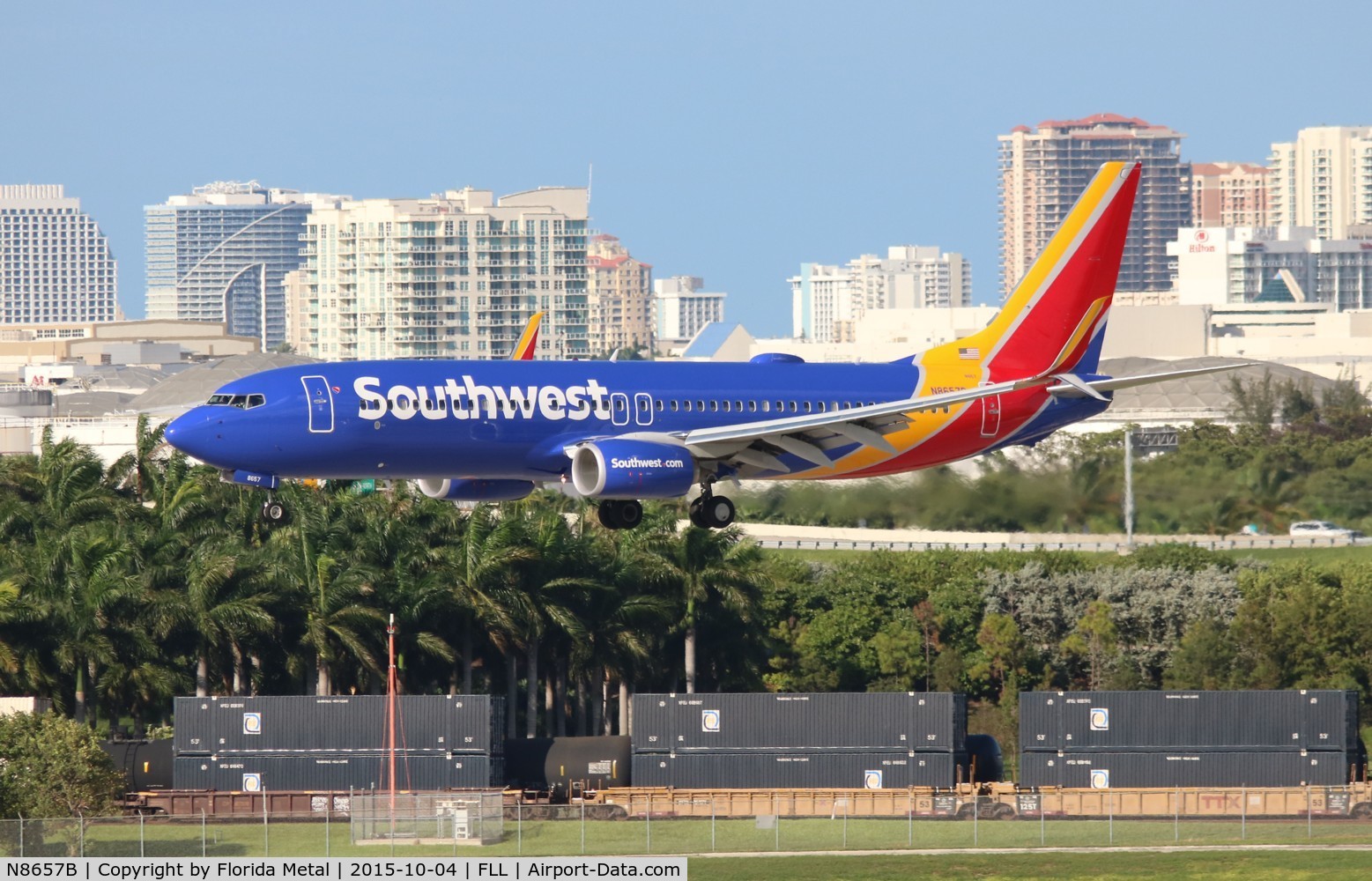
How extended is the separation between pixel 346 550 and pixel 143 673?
11.1 m

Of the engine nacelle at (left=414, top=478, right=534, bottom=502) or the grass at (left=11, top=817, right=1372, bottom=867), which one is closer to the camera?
the grass at (left=11, top=817, right=1372, bottom=867)

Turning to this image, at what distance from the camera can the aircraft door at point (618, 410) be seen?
66188 mm

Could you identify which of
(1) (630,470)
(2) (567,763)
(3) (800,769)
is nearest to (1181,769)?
(3) (800,769)

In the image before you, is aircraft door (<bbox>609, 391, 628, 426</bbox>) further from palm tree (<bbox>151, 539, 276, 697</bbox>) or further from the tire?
palm tree (<bbox>151, 539, 276, 697</bbox>)

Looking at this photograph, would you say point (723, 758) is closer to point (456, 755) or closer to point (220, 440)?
point (456, 755)

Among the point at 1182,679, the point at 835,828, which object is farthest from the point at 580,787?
the point at 1182,679

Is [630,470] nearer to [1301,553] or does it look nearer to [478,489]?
[478,489]

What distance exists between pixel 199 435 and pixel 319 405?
10.9 ft

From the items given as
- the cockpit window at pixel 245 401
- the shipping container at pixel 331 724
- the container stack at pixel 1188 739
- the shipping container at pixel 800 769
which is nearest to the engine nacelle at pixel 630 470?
the cockpit window at pixel 245 401

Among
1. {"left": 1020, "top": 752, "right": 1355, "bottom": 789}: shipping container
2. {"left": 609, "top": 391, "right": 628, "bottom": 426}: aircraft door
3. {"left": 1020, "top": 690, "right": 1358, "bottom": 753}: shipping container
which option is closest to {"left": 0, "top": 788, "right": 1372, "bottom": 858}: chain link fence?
{"left": 1020, "top": 752, "right": 1355, "bottom": 789}: shipping container

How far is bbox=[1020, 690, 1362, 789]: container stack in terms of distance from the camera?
8762 cm

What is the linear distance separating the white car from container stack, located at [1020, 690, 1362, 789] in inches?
1035

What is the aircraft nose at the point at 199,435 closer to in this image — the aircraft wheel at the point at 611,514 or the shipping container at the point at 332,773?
the aircraft wheel at the point at 611,514

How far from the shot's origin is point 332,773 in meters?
85.9
